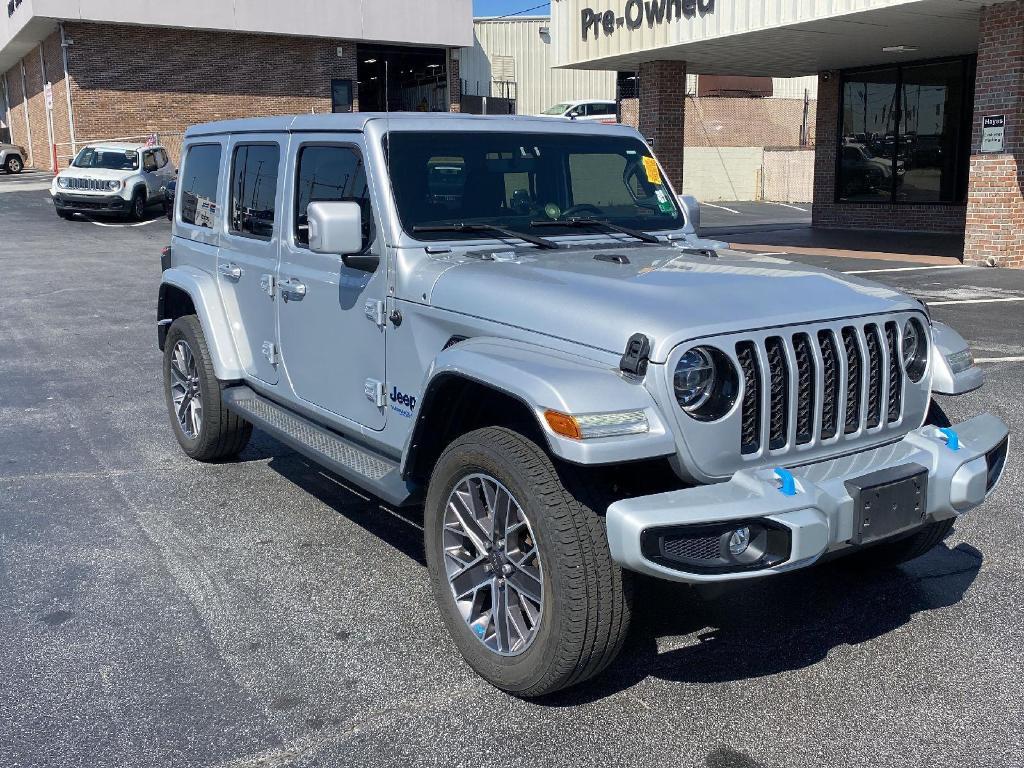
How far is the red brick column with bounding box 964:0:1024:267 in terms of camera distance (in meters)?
14.3

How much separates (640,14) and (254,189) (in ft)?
50.0

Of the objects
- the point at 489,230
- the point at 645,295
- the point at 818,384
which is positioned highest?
the point at 489,230

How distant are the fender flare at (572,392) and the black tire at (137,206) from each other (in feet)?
71.9

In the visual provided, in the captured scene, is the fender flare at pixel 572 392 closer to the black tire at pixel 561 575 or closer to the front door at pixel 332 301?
the black tire at pixel 561 575

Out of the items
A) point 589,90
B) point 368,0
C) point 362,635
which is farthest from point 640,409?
point 589,90

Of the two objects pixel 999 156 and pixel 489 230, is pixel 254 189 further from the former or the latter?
pixel 999 156

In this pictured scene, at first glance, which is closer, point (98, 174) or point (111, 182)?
point (111, 182)

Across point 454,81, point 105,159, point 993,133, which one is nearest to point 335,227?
point 993,133

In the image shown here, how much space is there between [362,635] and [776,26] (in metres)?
14.5

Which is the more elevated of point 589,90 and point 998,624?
point 589,90

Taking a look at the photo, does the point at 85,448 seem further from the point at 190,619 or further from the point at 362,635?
the point at 362,635

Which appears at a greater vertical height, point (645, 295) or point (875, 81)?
point (875, 81)

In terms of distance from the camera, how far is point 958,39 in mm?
17391

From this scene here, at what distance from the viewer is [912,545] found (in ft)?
13.8
